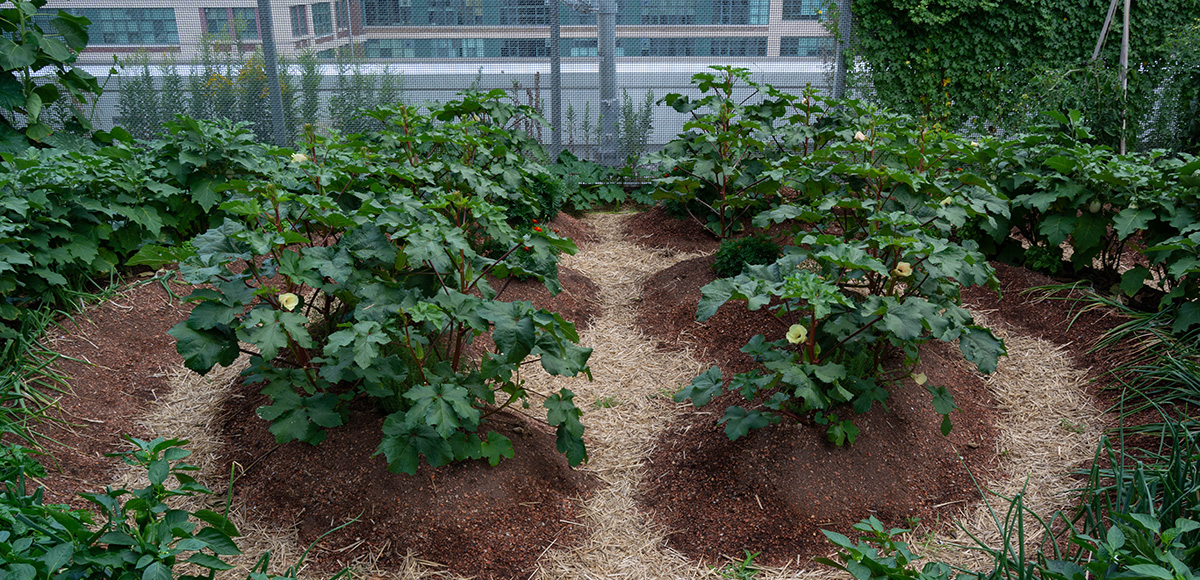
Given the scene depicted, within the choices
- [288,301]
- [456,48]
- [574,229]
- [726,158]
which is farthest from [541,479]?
[456,48]

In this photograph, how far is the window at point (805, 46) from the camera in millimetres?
7711

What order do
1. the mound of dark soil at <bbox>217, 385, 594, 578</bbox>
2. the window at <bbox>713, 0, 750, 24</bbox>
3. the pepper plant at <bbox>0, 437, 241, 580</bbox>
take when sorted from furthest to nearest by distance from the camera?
the window at <bbox>713, 0, 750, 24</bbox> < the mound of dark soil at <bbox>217, 385, 594, 578</bbox> < the pepper plant at <bbox>0, 437, 241, 580</bbox>

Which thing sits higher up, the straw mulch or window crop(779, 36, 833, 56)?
window crop(779, 36, 833, 56)

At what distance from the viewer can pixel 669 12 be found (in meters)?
7.58

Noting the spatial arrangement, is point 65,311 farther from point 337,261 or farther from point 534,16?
point 534,16

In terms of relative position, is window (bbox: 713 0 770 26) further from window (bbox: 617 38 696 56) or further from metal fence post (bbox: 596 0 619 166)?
metal fence post (bbox: 596 0 619 166)

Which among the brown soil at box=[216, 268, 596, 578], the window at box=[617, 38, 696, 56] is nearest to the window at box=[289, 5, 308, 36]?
the window at box=[617, 38, 696, 56]

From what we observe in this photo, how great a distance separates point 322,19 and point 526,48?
2.02 m

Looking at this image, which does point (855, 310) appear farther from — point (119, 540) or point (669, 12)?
point (669, 12)

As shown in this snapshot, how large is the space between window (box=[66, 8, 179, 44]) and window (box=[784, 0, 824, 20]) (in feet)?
19.6

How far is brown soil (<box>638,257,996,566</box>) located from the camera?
113 inches

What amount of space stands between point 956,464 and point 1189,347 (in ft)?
4.31

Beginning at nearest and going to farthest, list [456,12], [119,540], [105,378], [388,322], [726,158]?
[119,540]
[388,322]
[105,378]
[726,158]
[456,12]

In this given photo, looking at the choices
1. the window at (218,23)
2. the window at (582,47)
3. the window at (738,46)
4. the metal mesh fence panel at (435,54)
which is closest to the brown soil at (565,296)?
the metal mesh fence panel at (435,54)
